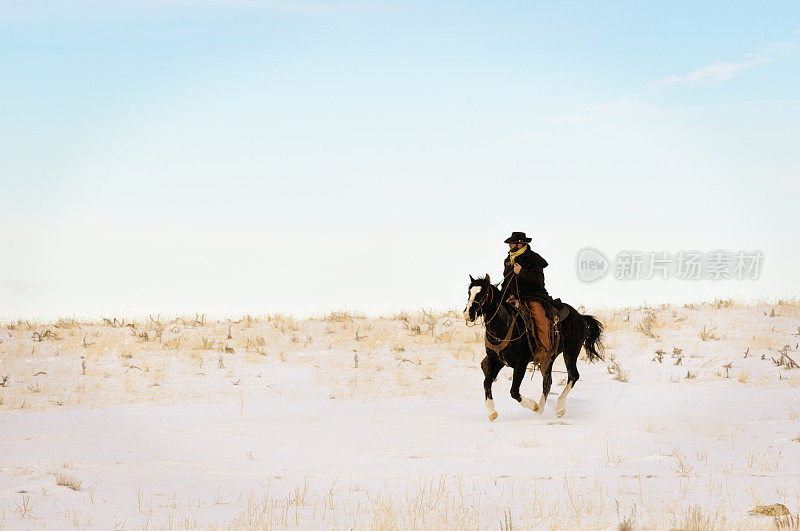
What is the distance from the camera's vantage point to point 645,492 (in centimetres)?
866

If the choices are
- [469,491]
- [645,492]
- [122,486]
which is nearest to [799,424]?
[645,492]

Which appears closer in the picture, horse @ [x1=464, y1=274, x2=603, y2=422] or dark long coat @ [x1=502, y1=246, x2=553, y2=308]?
horse @ [x1=464, y1=274, x2=603, y2=422]

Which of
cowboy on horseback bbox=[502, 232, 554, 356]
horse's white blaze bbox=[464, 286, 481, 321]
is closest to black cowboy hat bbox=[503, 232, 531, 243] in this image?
cowboy on horseback bbox=[502, 232, 554, 356]

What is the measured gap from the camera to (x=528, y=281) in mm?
14375

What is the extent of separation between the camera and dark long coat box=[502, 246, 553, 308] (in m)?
14.2

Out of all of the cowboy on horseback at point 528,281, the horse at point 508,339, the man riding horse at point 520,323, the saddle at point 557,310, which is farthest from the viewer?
the saddle at point 557,310

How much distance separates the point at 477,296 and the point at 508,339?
1245mm

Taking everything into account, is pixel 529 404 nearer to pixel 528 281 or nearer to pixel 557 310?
pixel 557 310

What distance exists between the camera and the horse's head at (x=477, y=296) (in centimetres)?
1298

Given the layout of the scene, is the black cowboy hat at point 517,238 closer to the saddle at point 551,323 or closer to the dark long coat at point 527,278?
the dark long coat at point 527,278

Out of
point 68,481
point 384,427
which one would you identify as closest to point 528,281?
point 384,427

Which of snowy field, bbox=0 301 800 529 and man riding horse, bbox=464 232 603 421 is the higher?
man riding horse, bbox=464 232 603 421

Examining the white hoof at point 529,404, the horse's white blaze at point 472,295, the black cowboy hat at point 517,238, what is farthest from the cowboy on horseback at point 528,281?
the horse's white blaze at point 472,295

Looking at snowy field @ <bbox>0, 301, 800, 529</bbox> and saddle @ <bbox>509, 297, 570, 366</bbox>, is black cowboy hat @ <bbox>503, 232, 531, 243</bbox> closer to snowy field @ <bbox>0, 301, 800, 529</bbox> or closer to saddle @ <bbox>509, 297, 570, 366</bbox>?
saddle @ <bbox>509, 297, 570, 366</bbox>
